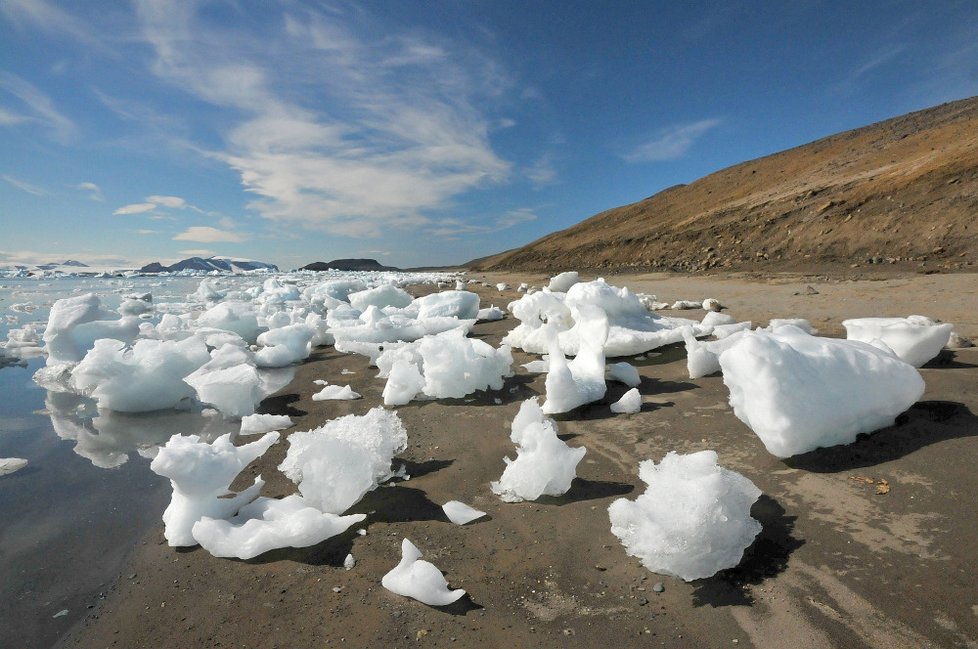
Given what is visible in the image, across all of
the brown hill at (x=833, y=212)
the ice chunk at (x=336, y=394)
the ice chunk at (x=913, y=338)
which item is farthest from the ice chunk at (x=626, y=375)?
the brown hill at (x=833, y=212)

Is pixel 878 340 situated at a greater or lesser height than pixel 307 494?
greater

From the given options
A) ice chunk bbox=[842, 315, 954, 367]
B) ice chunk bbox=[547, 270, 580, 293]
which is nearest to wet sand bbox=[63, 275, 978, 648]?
ice chunk bbox=[842, 315, 954, 367]

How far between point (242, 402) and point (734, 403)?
3491 millimetres

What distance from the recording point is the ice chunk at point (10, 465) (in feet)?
9.88

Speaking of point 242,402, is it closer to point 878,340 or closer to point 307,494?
point 307,494

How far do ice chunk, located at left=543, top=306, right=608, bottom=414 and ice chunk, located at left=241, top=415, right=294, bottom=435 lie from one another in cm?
187

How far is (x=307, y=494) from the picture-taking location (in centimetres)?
228

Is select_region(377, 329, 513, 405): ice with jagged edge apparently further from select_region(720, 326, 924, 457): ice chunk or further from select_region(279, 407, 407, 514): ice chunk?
select_region(720, 326, 924, 457): ice chunk

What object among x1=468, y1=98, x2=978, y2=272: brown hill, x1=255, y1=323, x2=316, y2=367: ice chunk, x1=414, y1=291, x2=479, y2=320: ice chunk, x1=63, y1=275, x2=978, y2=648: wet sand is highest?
x1=468, y1=98, x2=978, y2=272: brown hill

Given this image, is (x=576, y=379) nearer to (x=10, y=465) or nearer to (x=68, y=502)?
(x=68, y=502)

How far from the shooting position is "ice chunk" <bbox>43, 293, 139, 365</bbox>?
20.0ft

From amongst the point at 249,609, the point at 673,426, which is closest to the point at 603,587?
the point at 249,609

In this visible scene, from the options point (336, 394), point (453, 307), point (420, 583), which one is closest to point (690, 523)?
point (420, 583)

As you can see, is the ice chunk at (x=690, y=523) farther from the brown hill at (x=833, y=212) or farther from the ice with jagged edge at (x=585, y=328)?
the brown hill at (x=833, y=212)
